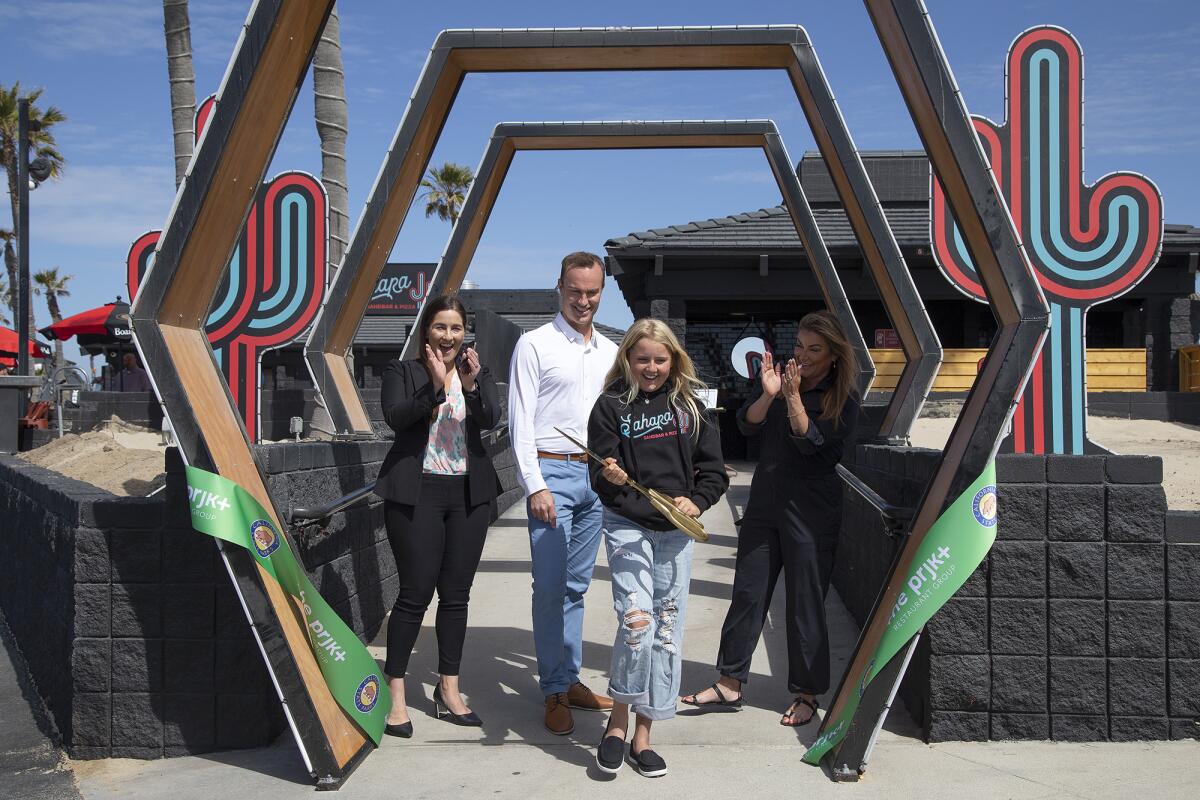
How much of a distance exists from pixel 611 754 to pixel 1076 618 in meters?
1.84

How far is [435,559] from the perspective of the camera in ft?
14.2

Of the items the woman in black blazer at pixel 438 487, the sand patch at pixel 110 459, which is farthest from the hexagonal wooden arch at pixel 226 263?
the sand patch at pixel 110 459

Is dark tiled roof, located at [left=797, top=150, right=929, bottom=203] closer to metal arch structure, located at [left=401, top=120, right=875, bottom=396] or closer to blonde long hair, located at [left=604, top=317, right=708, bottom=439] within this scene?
metal arch structure, located at [left=401, top=120, right=875, bottom=396]

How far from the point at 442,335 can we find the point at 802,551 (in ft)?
5.73

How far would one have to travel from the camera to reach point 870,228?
779 cm

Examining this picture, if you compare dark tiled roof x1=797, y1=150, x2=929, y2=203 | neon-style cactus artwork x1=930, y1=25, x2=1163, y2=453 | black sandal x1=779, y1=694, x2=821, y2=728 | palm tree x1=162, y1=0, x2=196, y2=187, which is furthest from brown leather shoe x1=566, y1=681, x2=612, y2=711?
dark tiled roof x1=797, y1=150, x2=929, y2=203

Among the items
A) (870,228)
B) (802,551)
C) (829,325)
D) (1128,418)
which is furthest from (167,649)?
(1128,418)

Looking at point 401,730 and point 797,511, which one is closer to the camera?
point 401,730

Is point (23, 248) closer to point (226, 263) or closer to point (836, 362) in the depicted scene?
point (226, 263)

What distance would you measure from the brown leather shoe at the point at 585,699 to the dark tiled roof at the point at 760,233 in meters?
12.7

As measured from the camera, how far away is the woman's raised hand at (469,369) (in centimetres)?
443

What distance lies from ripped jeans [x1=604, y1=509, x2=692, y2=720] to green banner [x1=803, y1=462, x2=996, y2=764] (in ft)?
2.38

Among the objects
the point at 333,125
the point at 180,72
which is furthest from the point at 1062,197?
the point at 180,72

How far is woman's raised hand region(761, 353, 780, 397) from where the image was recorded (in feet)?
14.2
